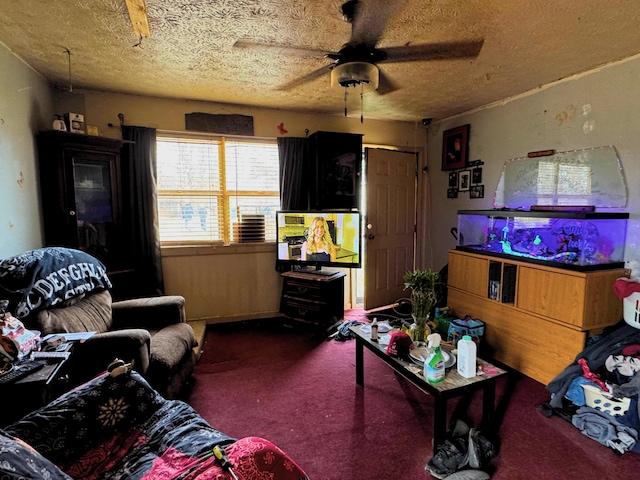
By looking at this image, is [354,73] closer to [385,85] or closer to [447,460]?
[385,85]

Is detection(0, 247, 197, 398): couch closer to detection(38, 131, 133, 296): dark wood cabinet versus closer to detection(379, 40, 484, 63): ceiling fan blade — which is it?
detection(38, 131, 133, 296): dark wood cabinet

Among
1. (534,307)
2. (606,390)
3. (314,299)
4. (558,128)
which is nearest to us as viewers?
(606,390)

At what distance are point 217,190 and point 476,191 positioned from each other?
287cm

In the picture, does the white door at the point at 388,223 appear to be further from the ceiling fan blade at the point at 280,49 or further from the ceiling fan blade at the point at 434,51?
the ceiling fan blade at the point at 280,49

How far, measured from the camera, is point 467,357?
1.77 metres

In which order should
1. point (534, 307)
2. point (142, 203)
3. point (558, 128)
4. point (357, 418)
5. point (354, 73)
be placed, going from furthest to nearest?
point (142, 203)
point (558, 128)
point (534, 307)
point (354, 73)
point (357, 418)

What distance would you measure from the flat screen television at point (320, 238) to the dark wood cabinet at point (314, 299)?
175 mm

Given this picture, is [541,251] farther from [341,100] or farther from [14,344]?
[14,344]

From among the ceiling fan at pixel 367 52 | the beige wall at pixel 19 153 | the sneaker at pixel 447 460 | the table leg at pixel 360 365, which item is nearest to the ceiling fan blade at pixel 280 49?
the ceiling fan at pixel 367 52

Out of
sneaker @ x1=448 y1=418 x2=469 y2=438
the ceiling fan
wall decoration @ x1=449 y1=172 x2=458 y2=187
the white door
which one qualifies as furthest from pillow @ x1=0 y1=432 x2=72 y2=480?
wall decoration @ x1=449 y1=172 x2=458 y2=187

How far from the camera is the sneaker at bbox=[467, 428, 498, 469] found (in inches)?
65.9

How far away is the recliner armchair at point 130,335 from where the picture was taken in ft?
6.07

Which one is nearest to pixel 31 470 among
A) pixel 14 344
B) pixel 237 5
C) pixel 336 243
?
pixel 14 344

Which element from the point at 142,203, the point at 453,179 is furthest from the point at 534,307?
the point at 142,203
